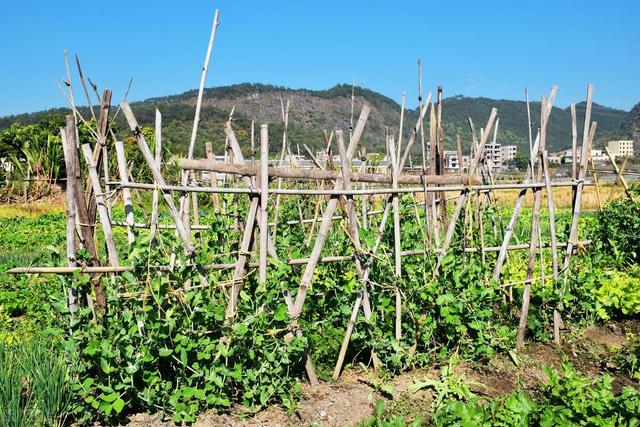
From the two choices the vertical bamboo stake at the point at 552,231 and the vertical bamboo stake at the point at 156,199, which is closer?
the vertical bamboo stake at the point at 156,199

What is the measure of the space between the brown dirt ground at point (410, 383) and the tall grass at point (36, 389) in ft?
1.49

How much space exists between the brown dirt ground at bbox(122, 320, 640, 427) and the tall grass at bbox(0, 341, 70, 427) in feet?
1.49

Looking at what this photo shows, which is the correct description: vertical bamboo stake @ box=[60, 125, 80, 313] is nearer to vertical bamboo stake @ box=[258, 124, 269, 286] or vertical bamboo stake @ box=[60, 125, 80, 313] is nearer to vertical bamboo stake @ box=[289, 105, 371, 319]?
vertical bamboo stake @ box=[258, 124, 269, 286]

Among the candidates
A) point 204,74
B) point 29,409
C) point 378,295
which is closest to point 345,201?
point 378,295

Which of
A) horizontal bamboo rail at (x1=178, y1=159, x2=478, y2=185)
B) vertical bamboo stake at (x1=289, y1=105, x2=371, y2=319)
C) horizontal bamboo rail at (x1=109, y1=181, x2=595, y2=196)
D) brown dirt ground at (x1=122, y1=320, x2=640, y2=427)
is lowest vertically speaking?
brown dirt ground at (x1=122, y1=320, x2=640, y2=427)

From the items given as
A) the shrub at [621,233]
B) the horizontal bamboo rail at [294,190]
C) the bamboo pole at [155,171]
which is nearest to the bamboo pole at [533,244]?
the horizontal bamboo rail at [294,190]

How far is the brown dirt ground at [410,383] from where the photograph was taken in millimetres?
3580

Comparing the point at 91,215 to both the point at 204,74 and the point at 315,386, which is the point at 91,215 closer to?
the point at 204,74

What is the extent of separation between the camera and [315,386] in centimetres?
402

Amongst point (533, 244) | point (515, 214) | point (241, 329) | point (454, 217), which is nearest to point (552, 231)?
point (533, 244)

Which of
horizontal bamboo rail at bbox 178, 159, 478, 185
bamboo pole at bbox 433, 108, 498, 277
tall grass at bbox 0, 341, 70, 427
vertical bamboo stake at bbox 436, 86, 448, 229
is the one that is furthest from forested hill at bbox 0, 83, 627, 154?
tall grass at bbox 0, 341, 70, 427

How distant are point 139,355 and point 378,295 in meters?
1.86

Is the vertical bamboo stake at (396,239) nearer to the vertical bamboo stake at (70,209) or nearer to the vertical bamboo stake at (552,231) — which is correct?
the vertical bamboo stake at (552,231)

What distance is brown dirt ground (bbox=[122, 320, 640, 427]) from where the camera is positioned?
11.7ft
